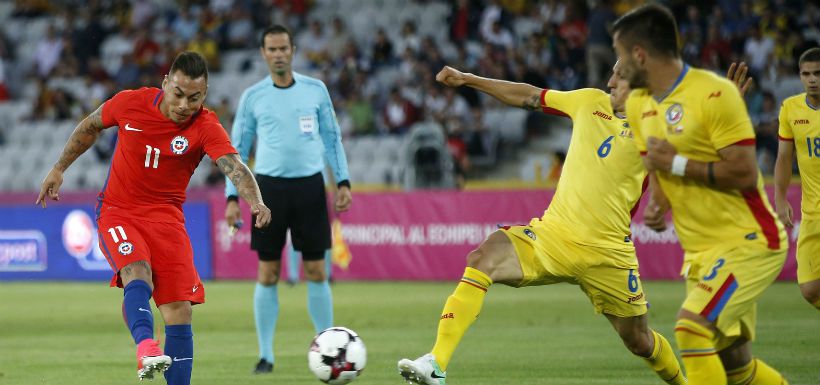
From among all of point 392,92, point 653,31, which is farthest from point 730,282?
point 392,92

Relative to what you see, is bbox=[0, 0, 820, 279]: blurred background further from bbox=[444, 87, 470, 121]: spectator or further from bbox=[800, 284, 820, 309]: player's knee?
bbox=[800, 284, 820, 309]: player's knee

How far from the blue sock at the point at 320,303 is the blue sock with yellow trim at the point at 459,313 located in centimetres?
308

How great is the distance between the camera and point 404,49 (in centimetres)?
2416

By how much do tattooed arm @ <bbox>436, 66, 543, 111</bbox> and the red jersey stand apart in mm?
1489

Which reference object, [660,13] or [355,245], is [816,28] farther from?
[660,13]

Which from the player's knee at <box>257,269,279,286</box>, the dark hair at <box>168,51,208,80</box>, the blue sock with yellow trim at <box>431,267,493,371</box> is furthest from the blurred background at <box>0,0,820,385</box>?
the dark hair at <box>168,51,208,80</box>

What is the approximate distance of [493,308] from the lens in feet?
50.8

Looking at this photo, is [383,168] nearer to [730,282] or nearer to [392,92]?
[392,92]

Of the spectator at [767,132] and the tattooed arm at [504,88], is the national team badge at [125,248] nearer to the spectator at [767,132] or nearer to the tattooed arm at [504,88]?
the tattooed arm at [504,88]

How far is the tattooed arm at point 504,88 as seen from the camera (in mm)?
7805

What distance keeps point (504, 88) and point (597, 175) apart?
831 millimetres

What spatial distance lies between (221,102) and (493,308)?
1030 cm

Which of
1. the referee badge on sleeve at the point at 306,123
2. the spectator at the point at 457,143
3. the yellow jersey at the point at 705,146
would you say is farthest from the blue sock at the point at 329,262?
the yellow jersey at the point at 705,146

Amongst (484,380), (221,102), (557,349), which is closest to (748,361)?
(484,380)
